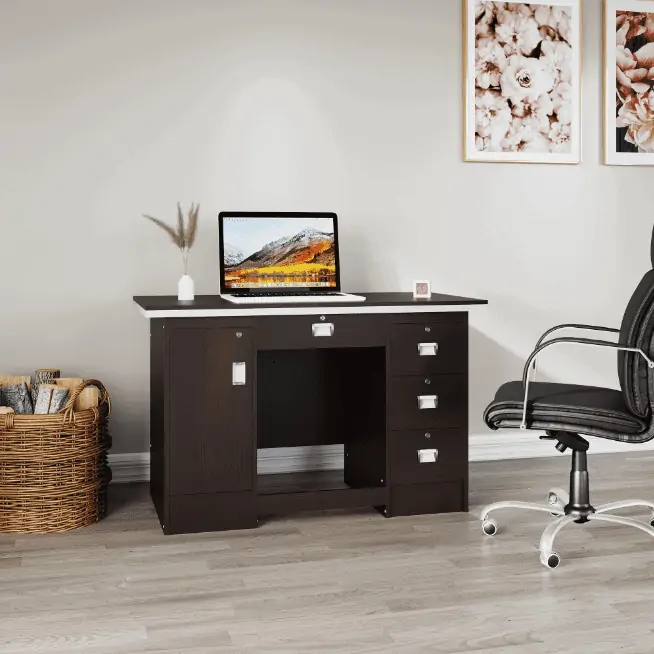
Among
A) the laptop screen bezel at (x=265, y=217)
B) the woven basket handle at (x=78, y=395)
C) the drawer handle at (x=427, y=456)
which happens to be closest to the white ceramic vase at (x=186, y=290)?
the laptop screen bezel at (x=265, y=217)

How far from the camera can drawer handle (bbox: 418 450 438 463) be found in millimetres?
3539

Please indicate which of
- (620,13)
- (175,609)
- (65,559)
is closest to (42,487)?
(65,559)

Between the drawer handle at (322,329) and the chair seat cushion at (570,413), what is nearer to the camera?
the chair seat cushion at (570,413)

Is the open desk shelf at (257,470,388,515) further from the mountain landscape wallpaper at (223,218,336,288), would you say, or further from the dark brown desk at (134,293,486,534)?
the mountain landscape wallpaper at (223,218,336,288)

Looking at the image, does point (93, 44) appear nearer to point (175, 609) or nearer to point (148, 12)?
point (148, 12)

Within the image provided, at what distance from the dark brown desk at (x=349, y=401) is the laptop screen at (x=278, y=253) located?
20 cm

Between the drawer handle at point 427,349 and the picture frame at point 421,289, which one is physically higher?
the picture frame at point 421,289

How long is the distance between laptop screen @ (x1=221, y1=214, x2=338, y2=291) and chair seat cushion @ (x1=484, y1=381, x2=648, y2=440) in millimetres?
1022

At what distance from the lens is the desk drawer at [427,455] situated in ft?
11.5

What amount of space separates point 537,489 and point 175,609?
1868 mm

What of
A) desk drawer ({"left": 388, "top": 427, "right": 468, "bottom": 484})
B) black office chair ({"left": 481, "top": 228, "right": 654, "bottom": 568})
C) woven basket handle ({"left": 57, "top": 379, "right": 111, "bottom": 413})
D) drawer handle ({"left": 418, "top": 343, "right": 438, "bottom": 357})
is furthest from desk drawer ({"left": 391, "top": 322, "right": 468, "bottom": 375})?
woven basket handle ({"left": 57, "top": 379, "right": 111, "bottom": 413})

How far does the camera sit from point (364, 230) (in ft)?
13.9

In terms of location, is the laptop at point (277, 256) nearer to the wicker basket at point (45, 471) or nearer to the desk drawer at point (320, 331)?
the desk drawer at point (320, 331)

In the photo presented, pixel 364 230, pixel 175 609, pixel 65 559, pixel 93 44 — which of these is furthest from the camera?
pixel 364 230
